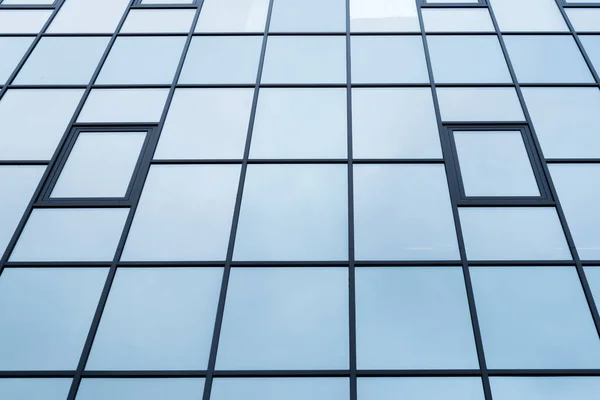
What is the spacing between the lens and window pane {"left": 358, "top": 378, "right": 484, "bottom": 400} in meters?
8.87

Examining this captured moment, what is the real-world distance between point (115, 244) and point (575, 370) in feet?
25.7

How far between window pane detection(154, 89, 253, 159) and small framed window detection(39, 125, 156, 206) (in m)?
0.47

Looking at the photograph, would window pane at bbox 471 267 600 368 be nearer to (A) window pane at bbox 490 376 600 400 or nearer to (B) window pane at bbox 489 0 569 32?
(A) window pane at bbox 490 376 600 400

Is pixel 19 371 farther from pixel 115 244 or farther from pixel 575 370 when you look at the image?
pixel 575 370

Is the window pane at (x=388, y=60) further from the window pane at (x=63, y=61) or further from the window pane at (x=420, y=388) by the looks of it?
the window pane at (x=420, y=388)

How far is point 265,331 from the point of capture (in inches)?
378

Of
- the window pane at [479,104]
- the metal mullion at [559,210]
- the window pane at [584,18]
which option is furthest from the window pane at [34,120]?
the window pane at [584,18]

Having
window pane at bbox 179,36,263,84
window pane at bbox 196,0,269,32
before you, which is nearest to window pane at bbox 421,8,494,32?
window pane at bbox 196,0,269,32

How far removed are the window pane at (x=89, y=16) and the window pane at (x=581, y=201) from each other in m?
11.4

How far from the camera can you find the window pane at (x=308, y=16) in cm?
1555

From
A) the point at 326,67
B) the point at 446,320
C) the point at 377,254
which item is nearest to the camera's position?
the point at 446,320

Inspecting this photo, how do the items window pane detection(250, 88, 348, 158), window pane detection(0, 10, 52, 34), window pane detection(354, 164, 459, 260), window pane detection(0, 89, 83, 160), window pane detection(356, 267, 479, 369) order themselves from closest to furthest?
window pane detection(356, 267, 479, 369), window pane detection(354, 164, 459, 260), window pane detection(250, 88, 348, 158), window pane detection(0, 89, 83, 160), window pane detection(0, 10, 52, 34)

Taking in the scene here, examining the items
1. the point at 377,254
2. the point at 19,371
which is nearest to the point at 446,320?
the point at 377,254

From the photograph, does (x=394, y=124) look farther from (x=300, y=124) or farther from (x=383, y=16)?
(x=383, y=16)
